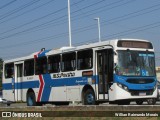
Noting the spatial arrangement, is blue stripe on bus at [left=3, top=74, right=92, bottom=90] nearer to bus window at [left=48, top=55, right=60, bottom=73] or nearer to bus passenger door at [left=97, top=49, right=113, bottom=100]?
bus window at [left=48, top=55, right=60, bottom=73]

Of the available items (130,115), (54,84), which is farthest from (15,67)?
(130,115)

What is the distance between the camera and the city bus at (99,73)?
20828 millimetres

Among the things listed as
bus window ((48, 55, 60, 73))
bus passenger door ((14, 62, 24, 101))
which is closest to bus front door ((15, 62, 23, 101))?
bus passenger door ((14, 62, 24, 101))

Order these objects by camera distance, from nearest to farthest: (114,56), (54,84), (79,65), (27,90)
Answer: (114,56) → (79,65) → (54,84) → (27,90)

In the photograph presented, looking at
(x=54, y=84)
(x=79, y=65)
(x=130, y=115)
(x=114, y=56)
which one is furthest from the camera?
(x=54, y=84)

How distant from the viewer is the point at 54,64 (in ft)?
83.0

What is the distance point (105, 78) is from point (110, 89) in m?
0.62

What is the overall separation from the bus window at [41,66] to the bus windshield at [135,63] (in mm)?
6627

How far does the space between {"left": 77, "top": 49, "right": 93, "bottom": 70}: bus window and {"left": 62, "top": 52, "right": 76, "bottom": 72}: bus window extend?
492 mm

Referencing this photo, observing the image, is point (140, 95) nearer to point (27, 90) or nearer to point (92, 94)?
point (92, 94)

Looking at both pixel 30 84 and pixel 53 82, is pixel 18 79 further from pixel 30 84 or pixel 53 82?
pixel 53 82

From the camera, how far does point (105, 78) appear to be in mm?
21219

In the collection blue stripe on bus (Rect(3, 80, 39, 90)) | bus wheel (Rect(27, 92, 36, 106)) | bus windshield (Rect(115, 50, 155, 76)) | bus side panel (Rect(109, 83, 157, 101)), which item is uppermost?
bus windshield (Rect(115, 50, 155, 76))

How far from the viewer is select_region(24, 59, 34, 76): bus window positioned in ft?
90.9
